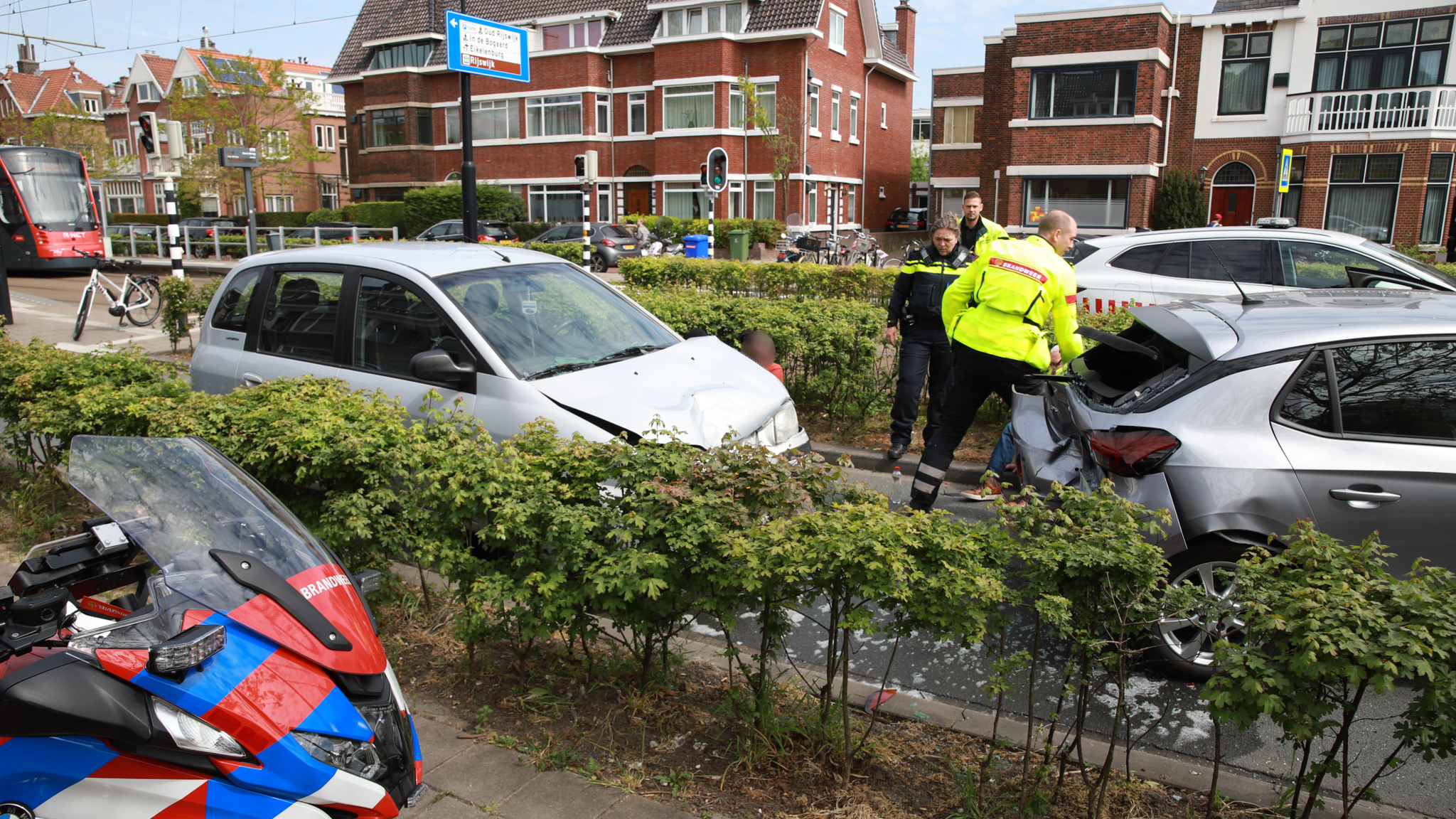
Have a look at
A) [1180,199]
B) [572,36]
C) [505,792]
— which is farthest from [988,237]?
[572,36]

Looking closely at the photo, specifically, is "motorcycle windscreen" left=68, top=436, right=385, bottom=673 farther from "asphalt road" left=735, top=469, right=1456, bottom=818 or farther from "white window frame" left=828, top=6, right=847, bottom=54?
"white window frame" left=828, top=6, right=847, bottom=54

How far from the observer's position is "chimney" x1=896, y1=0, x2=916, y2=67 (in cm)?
4706

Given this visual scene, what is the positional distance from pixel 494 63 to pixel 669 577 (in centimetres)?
1118

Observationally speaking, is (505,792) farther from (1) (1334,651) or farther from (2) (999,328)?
(2) (999,328)

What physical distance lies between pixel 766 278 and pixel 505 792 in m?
10.3

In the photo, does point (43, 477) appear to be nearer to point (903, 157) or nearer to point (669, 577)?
point (669, 577)

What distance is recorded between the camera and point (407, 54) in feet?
152

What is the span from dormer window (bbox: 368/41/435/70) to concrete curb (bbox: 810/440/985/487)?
1749 inches

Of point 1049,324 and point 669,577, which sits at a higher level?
point 1049,324

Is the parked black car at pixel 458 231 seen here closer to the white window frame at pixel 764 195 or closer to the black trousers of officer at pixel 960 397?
the white window frame at pixel 764 195

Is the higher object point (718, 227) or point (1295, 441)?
point (718, 227)

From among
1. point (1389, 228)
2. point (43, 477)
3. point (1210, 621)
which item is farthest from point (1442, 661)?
point (1389, 228)

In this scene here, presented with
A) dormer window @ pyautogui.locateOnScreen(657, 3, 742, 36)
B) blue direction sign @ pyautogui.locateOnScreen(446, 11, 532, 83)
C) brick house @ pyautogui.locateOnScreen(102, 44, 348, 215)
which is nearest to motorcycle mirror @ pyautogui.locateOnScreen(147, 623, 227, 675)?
blue direction sign @ pyautogui.locateOnScreen(446, 11, 532, 83)

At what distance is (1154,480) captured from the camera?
13.7ft
